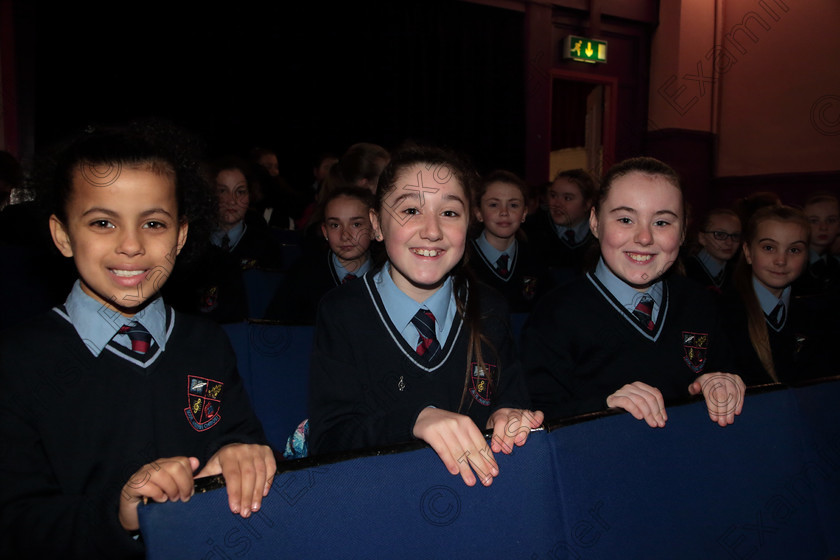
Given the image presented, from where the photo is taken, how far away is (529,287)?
136 inches

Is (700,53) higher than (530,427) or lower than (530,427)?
higher

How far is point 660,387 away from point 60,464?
151cm

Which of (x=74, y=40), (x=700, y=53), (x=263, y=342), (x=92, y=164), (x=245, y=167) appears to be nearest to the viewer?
(x=92, y=164)

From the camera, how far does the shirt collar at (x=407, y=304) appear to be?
4.83 feet

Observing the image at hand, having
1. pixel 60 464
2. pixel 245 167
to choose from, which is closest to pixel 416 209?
pixel 60 464

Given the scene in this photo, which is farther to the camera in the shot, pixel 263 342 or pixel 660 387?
pixel 263 342

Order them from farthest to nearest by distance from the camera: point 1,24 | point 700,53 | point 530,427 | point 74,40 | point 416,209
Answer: point 700,53 → point 74,40 → point 1,24 → point 416,209 → point 530,427

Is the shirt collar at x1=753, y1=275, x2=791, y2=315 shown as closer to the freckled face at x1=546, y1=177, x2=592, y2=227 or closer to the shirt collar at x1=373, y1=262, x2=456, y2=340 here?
the shirt collar at x1=373, y1=262, x2=456, y2=340

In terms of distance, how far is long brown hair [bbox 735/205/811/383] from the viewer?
2191mm

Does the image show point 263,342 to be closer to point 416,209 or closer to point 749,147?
point 416,209

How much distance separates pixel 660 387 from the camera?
Result: 1632mm

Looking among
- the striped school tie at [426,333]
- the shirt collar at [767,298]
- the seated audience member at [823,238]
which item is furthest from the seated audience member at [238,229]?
the seated audience member at [823,238]

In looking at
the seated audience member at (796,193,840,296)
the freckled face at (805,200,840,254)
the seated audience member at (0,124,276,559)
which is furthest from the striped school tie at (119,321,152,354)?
the freckled face at (805,200,840,254)

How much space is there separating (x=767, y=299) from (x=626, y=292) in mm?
1138
